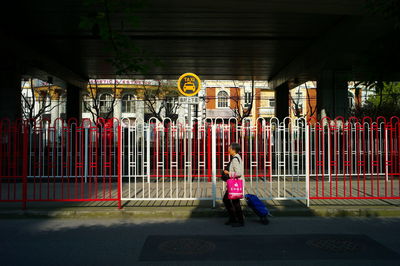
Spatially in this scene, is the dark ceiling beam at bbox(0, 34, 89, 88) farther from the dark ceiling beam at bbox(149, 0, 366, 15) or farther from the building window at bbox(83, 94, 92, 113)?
the building window at bbox(83, 94, 92, 113)

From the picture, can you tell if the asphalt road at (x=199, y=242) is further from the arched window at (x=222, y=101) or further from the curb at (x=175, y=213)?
the arched window at (x=222, y=101)

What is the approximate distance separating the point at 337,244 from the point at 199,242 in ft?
6.79

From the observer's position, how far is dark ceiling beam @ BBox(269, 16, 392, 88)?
12.7 m

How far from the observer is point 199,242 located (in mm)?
5988

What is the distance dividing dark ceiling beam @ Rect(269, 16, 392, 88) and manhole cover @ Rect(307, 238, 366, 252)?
6.48 metres

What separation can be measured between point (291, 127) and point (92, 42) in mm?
9161

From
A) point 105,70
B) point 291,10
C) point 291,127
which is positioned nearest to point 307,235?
point 291,127

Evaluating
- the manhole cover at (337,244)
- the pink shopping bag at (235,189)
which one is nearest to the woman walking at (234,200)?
the pink shopping bag at (235,189)

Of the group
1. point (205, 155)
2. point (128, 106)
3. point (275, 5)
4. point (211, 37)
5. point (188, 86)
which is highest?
point (211, 37)

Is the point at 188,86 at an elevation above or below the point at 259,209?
above

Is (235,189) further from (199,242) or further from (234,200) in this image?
(199,242)

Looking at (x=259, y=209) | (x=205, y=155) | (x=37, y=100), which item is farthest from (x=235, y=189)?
(x=37, y=100)

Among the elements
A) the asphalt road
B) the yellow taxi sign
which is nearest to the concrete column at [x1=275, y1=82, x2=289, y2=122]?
the yellow taxi sign

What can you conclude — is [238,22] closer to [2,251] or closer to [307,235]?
[307,235]
